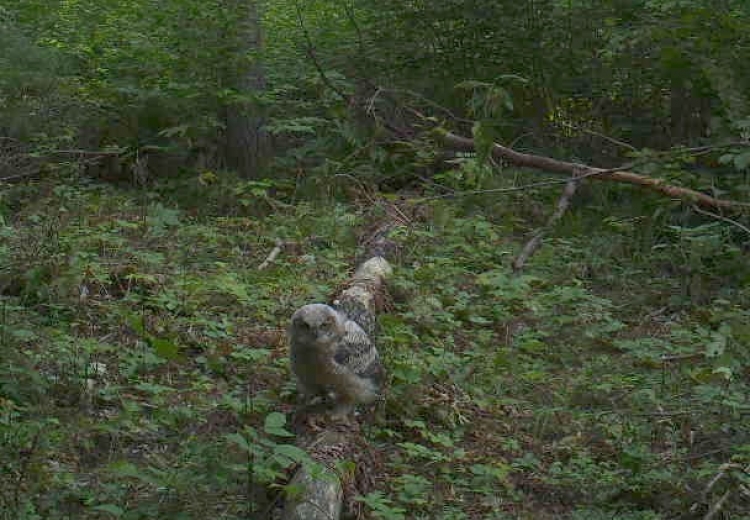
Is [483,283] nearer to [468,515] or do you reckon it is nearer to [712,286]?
[712,286]

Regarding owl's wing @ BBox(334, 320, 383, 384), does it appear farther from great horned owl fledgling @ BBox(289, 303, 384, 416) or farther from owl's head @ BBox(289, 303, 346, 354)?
owl's head @ BBox(289, 303, 346, 354)

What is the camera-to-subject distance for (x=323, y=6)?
1243 cm

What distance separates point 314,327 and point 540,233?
3301 millimetres

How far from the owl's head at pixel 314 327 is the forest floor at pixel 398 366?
50 cm

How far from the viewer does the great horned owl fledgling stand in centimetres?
502

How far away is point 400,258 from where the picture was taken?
8.10m

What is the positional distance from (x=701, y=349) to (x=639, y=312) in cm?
133

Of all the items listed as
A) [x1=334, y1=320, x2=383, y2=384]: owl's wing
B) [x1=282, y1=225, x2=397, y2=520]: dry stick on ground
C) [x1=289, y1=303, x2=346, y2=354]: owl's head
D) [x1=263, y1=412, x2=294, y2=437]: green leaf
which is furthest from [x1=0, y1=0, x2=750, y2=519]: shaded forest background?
[x1=289, y1=303, x2=346, y2=354]: owl's head

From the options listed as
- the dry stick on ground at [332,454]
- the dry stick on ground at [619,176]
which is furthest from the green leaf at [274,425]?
the dry stick on ground at [619,176]

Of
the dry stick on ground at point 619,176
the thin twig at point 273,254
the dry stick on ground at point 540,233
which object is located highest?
the dry stick on ground at point 619,176

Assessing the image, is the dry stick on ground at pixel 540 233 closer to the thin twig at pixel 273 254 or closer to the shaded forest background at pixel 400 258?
the shaded forest background at pixel 400 258

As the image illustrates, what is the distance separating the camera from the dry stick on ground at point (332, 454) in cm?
425

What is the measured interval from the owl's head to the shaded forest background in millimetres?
478

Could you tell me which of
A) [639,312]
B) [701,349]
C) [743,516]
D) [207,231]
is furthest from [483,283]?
[743,516]
